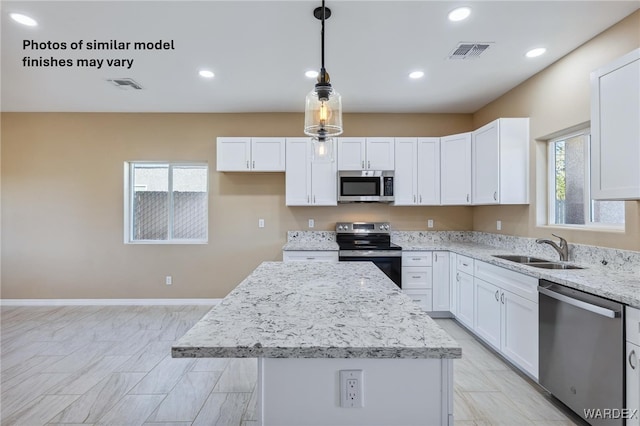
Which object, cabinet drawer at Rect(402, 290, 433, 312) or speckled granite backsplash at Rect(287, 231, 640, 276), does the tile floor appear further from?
speckled granite backsplash at Rect(287, 231, 640, 276)

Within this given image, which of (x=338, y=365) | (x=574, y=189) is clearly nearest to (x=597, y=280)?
(x=574, y=189)

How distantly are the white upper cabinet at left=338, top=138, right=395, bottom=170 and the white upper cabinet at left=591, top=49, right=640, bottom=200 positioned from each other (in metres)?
2.20

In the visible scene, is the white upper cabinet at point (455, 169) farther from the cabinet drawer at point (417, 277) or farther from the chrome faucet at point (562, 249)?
the chrome faucet at point (562, 249)

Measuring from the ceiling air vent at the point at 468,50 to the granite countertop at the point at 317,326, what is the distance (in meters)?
2.17

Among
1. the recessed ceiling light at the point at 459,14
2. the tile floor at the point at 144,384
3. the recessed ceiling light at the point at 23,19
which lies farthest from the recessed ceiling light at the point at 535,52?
the recessed ceiling light at the point at 23,19

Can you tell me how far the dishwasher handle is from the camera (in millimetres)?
1592

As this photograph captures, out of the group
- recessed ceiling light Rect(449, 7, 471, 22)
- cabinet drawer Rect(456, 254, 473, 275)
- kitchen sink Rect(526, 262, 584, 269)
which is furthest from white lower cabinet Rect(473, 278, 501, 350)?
recessed ceiling light Rect(449, 7, 471, 22)

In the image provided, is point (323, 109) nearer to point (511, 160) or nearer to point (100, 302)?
point (511, 160)

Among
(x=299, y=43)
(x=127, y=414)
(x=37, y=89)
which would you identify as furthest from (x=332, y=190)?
(x=37, y=89)

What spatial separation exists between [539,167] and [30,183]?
6.40 m

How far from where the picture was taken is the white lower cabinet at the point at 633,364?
1.48m

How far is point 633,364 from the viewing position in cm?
150

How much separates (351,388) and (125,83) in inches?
149

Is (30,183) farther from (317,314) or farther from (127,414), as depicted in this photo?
(317,314)
